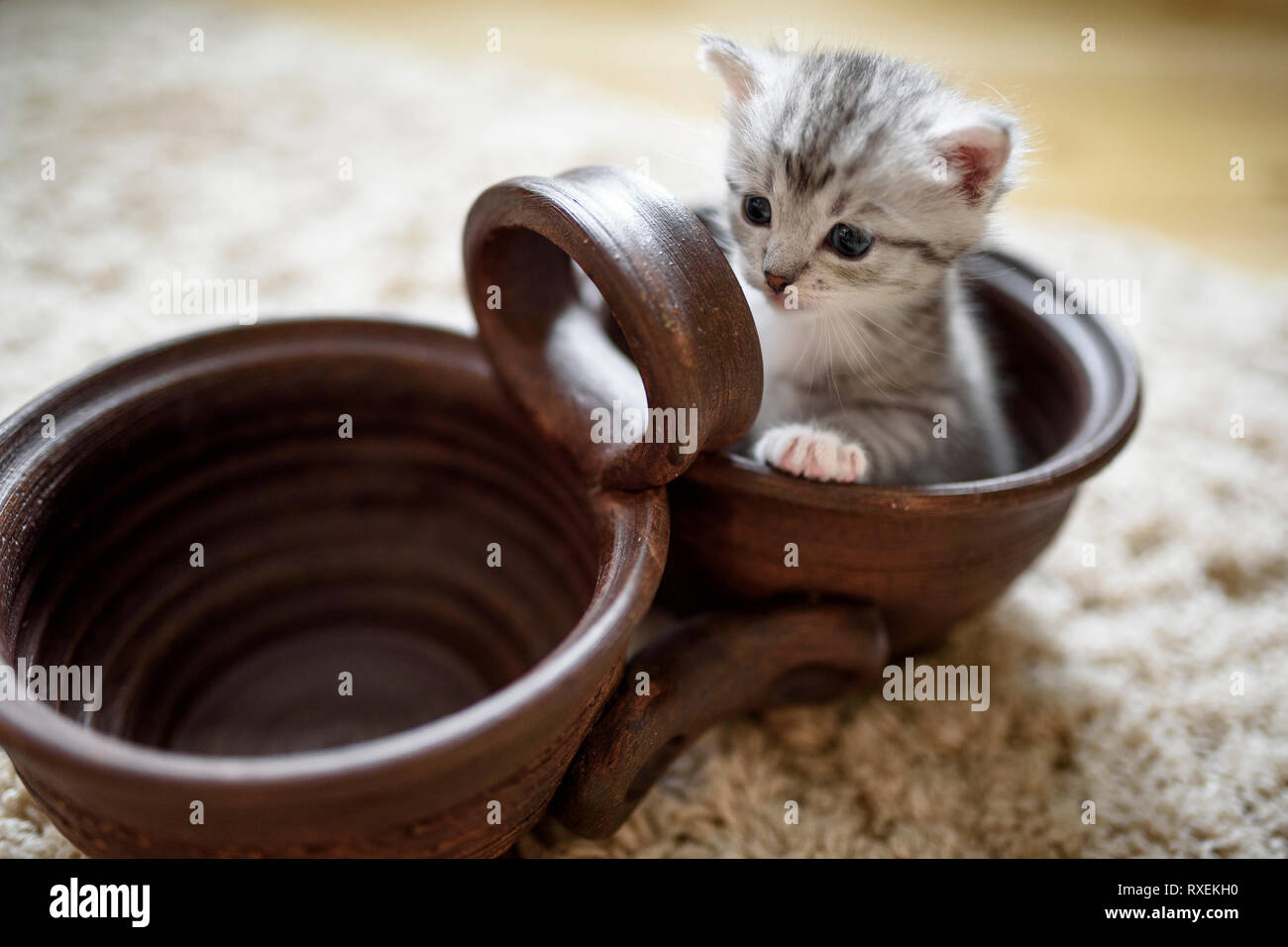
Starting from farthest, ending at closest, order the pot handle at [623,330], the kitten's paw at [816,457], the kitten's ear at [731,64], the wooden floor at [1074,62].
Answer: the wooden floor at [1074,62] < the kitten's ear at [731,64] < the kitten's paw at [816,457] < the pot handle at [623,330]

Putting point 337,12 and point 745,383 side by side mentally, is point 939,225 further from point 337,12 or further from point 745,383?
point 337,12

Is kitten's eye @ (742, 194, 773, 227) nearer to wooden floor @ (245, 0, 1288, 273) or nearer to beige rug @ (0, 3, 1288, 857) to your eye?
beige rug @ (0, 3, 1288, 857)

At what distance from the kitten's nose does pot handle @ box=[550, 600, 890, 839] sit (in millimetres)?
332

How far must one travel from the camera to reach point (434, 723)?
767 mm

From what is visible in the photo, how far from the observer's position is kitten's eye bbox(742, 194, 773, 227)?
1009 mm

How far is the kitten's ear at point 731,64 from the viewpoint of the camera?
1044mm

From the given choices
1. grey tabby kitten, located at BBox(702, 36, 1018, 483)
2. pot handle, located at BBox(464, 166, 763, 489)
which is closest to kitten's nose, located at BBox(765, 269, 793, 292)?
grey tabby kitten, located at BBox(702, 36, 1018, 483)

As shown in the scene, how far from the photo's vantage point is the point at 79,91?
2.09 m

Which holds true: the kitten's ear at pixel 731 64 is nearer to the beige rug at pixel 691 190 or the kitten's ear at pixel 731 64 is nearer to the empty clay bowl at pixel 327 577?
the beige rug at pixel 691 190

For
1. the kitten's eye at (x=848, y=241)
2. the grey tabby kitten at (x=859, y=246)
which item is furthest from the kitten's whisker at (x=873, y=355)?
the kitten's eye at (x=848, y=241)

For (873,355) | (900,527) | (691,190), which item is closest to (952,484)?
(900,527)

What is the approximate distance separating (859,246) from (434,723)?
Answer: 0.61 meters

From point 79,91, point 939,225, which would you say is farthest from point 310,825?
point 79,91

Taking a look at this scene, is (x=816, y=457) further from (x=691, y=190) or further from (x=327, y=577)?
(x=691, y=190)
